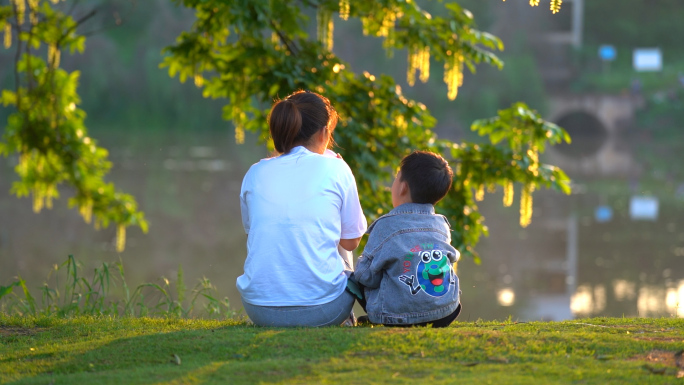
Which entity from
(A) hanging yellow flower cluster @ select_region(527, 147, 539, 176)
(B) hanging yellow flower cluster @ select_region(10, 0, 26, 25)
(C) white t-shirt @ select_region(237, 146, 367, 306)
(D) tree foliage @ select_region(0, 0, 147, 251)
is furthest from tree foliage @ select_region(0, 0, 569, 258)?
(C) white t-shirt @ select_region(237, 146, 367, 306)

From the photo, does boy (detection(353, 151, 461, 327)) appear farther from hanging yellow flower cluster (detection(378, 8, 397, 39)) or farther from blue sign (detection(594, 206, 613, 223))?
blue sign (detection(594, 206, 613, 223))

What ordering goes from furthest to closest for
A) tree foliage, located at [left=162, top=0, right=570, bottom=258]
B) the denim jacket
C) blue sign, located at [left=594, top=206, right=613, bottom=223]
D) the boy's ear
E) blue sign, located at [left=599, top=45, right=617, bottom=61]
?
blue sign, located at [left=599, top=45, right=617, bottom=61] → blue sign, located at [left=594, top=206, right=613, bottom=223] → tree foliage, located at [left=162, top=0, right=570, bottom=258] → the boy's ear → the denim jacket

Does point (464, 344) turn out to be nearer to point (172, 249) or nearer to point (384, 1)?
point (384, 1)

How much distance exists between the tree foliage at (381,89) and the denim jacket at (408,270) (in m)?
2.59

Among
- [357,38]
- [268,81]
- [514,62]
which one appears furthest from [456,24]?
[514,62]

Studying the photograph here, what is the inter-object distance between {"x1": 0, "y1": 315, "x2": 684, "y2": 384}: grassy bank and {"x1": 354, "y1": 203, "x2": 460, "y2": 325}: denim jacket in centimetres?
18

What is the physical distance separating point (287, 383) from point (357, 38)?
31720 millimetres

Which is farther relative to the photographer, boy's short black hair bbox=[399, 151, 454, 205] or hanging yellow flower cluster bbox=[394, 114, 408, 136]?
hanging yellow flower cluster bbox=[394, 114, 408, 136]

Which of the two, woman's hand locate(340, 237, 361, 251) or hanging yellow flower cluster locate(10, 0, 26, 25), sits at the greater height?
hanging yellow flower cluster locate(10, 0, 26, 25)

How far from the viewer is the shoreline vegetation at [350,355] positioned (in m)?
2.54

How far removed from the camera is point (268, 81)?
19.9ft

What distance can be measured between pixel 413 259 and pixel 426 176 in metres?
0.39

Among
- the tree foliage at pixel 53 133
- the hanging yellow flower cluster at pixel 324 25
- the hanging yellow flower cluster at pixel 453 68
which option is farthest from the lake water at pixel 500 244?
the hanging yellow flower cluster at pixel 324 25

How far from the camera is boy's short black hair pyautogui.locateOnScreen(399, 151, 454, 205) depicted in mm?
3434
